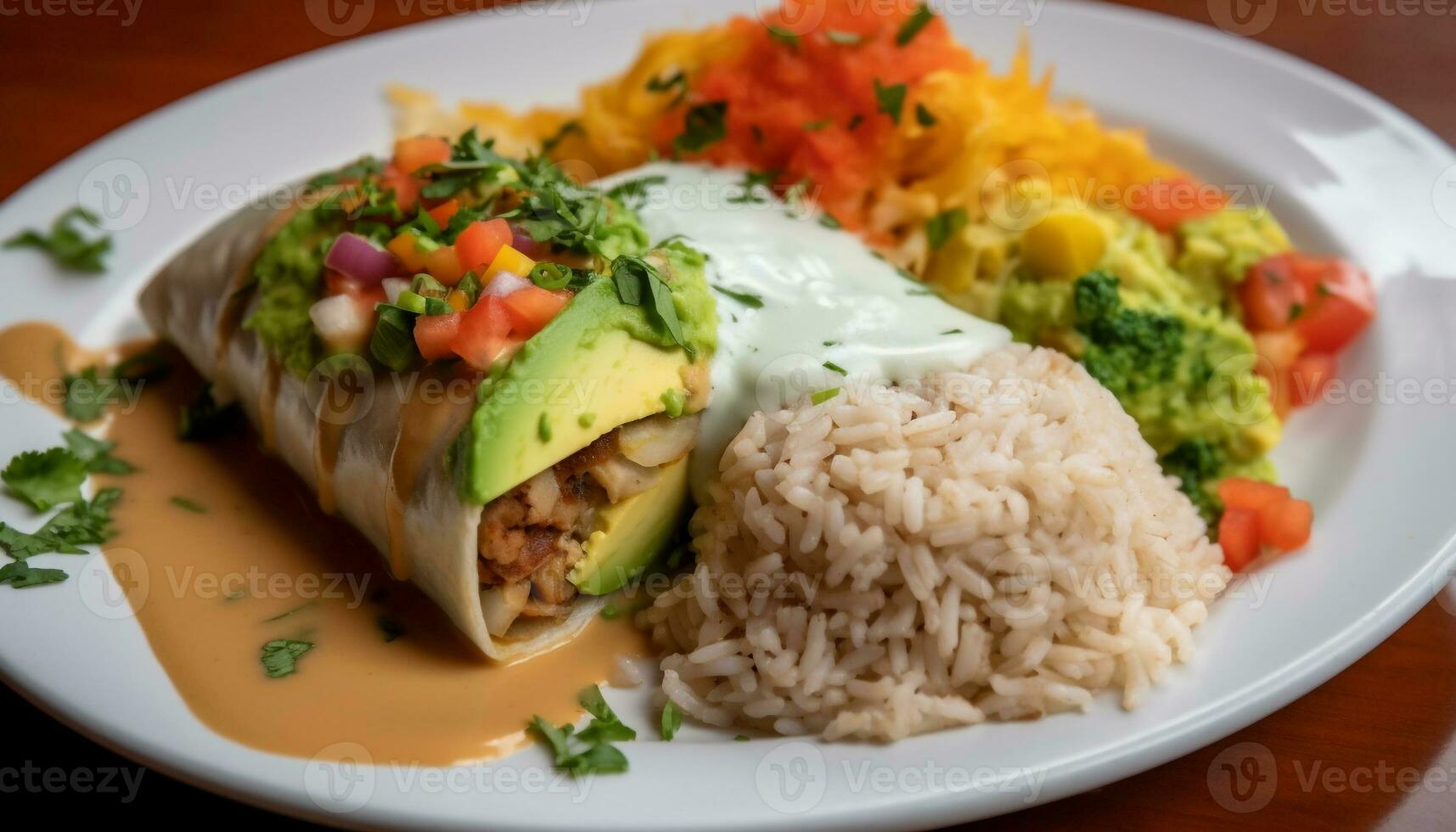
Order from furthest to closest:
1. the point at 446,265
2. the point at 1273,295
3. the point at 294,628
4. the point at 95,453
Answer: the point at 1273,295 < the point at 95,453 < the point at 446,265 < the point at 294,628


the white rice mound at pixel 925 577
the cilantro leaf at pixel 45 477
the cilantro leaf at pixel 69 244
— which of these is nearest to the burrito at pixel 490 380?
the white rice mound at pixel 925 577

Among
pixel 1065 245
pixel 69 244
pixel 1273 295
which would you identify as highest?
pixel 1065 245

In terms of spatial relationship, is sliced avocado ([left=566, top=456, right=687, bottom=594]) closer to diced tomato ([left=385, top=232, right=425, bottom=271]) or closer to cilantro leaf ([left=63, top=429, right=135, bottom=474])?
diced tomato ([left=385, top=232, right=425, bottom=271])

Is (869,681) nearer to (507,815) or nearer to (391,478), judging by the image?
(507,815)
